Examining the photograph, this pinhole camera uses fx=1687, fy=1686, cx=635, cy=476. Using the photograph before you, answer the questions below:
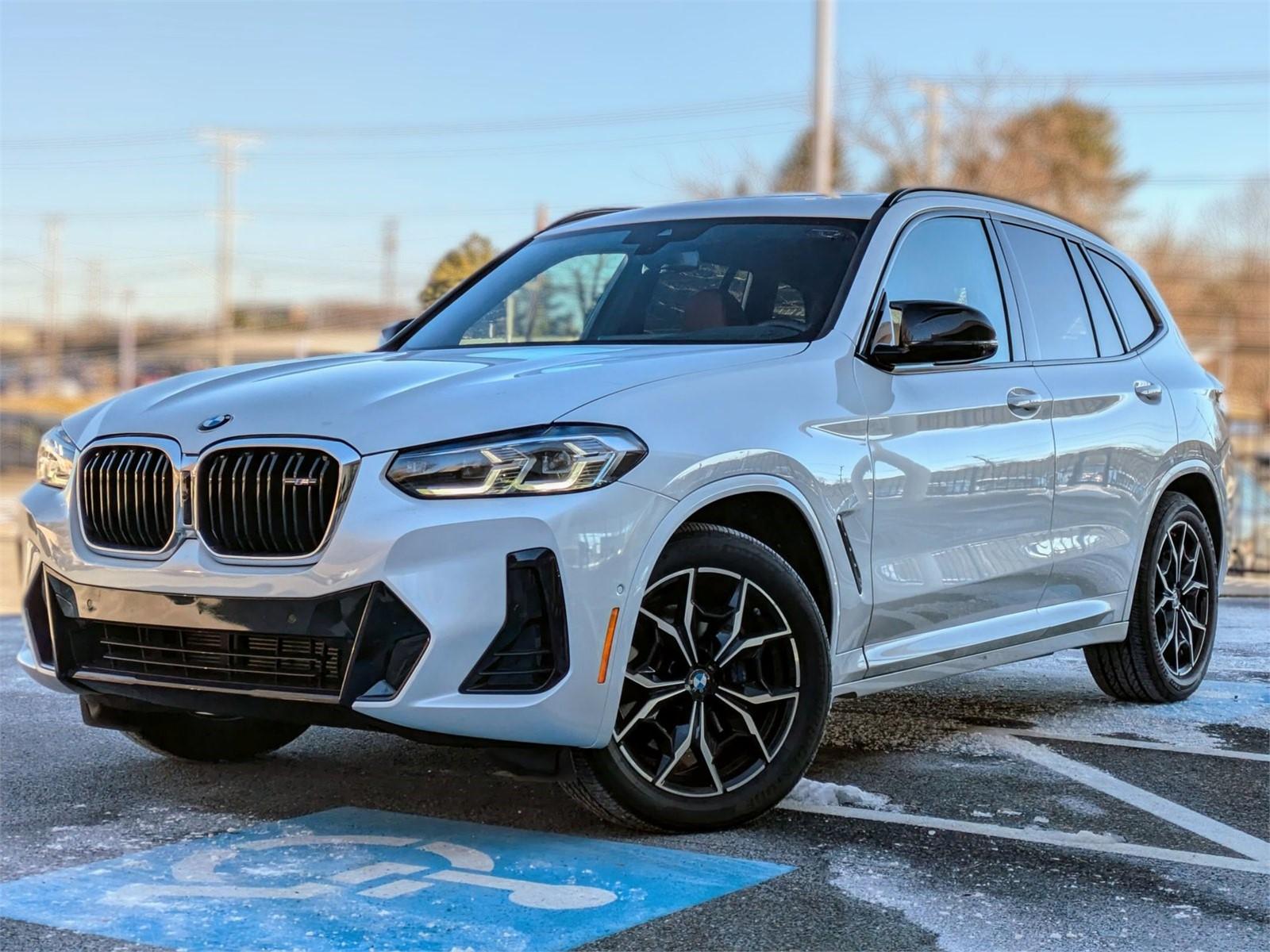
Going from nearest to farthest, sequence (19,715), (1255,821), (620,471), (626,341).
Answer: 1. (620,471)
2. (1255,821)
3. (626,341)
4. (19,715)

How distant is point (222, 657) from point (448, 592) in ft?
2.19

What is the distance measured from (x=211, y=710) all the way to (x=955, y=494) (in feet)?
7.65

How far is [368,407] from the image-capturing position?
164 inches

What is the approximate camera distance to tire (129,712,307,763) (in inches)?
205

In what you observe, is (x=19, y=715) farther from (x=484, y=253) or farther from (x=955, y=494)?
(x=484, y=253)

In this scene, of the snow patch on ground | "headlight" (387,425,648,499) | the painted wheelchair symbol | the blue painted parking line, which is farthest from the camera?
the snow patch on ground

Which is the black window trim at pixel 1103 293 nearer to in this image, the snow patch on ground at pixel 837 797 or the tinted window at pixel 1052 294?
the tinted window at pixel 1052 294

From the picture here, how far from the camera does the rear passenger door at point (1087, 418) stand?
19.3 ft

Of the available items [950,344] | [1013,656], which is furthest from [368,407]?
[1013,656]

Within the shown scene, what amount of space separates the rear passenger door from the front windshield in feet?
3.28

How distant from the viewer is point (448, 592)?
3.94 m

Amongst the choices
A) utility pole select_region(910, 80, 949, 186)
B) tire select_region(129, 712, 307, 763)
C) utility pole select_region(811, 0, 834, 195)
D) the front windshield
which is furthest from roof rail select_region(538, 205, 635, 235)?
utility pole select_region(910, 80, 949, 186)

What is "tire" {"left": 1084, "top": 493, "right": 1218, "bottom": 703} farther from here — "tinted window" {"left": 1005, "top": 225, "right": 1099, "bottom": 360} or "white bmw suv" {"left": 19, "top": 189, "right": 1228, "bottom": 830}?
"tinted window" {"left": 1005, "top": 225, "right": 1099, "bottom": 360}

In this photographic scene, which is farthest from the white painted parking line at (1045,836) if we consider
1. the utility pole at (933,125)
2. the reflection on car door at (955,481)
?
the utility pole at (933,125)
